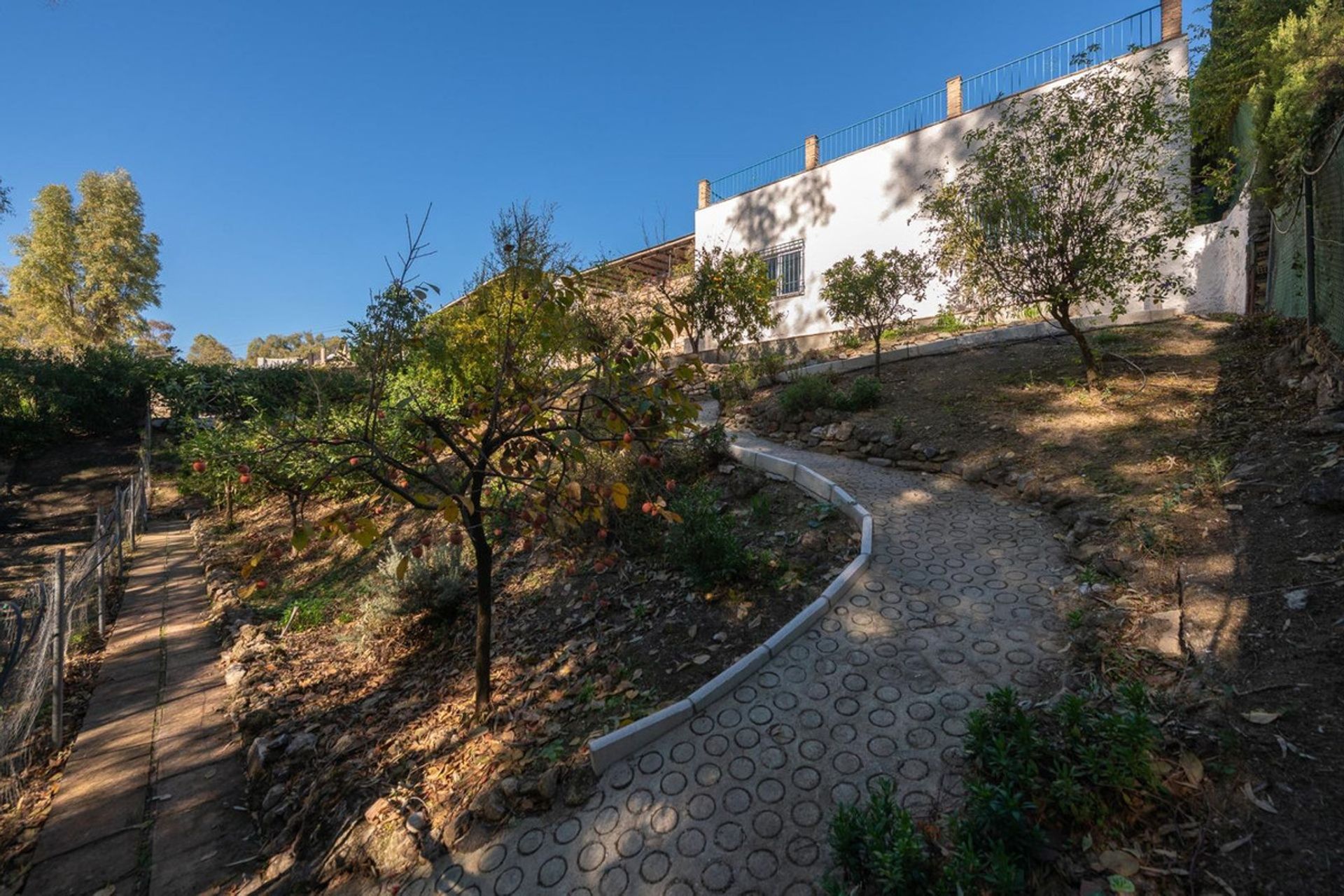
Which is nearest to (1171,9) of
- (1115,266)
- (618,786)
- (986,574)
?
(1115,266)

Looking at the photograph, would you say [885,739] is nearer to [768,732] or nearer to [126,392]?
[768,732]

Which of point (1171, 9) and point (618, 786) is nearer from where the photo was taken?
point (618, 786)

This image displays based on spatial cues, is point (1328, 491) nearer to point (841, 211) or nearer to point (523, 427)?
point (523, 427)

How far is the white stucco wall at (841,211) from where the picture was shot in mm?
12602

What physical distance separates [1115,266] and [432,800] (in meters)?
8.21

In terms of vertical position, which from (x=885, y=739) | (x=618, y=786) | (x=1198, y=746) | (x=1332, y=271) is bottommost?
(x=618, y=786)

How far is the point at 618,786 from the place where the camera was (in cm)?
271

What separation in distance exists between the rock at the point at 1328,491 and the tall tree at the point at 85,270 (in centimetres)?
3377

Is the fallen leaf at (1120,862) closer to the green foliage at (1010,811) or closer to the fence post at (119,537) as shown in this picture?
the green foliage at (1010,811)

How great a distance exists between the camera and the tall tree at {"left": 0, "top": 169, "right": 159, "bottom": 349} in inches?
894

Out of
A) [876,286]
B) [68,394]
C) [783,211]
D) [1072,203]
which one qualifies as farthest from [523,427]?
[68,394]

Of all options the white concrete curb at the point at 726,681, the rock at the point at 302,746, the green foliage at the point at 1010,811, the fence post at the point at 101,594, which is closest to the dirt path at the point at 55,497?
the fence post at the point at 101,594

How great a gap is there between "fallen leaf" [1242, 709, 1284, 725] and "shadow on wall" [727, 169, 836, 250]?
14387mm

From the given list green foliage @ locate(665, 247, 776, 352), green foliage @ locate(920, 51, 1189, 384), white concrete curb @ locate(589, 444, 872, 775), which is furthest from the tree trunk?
green foliage @ locate(665, 247, 776, 352)
